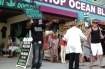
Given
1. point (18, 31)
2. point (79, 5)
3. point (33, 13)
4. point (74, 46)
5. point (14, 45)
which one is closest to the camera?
point (74, 46)

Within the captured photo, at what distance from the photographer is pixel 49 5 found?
1219cm

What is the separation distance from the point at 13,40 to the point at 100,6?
7498 mm

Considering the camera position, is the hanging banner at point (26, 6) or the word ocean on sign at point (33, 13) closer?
the word ocean on sign at point (33, 13)

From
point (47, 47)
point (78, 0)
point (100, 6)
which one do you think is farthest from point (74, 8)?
point (47, 47)

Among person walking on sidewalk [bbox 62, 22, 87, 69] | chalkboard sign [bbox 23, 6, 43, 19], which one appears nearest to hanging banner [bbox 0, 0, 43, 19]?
chalkboard sign [bbox 23, 6, 43, 19]

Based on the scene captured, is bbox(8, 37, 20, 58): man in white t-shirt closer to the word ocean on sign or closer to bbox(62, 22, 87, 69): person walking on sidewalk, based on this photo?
the word ocean on sign

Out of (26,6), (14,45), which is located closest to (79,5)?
(14,45)

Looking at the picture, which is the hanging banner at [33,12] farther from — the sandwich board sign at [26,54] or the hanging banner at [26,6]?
the sandwich board sign at [26,54]

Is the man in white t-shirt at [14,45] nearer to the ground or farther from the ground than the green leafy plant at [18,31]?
nearer to the ground

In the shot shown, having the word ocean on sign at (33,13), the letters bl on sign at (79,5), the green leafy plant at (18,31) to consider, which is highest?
the letters bl on sign at (79,5)

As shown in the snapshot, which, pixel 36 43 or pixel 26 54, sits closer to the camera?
pixel 36 43

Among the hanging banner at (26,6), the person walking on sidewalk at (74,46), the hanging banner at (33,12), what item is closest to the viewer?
the person walking on sidewalk at (74,46)

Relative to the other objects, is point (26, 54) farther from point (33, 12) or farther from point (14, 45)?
point (14, 45)

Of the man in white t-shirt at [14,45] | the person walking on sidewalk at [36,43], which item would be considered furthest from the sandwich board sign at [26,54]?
the man in white t-shirt at [14,45]
